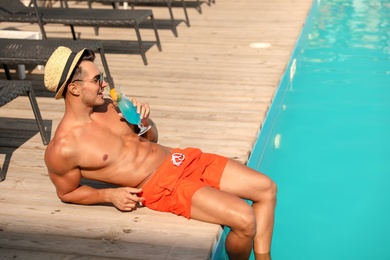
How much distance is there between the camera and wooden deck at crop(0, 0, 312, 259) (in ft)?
11.1

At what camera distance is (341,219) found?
474 centimetres

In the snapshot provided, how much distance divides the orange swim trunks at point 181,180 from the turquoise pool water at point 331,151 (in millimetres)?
317

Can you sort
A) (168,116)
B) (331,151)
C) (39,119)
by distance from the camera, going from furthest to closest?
(331,151) < (168,116) < (39,119)

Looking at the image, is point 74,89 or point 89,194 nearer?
point 74,89

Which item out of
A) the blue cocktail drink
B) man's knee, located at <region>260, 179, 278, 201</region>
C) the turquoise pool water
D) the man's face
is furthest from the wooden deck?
the man's face

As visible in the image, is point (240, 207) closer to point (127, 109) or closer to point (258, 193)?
point (258, 193)

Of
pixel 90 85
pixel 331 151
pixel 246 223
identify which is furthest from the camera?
pixel 331 151

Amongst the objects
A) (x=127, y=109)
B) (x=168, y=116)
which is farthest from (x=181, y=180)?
(x=168, y=116)

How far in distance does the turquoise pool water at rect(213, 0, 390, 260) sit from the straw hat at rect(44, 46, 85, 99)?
3.68ft

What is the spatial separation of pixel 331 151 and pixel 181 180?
8.23ft

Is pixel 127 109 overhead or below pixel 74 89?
below

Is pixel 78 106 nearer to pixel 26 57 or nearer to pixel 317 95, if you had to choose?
pixel 26 57

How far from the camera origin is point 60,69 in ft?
10.9

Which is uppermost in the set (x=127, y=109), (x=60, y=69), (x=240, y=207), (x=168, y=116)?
(x=60, y=69)
